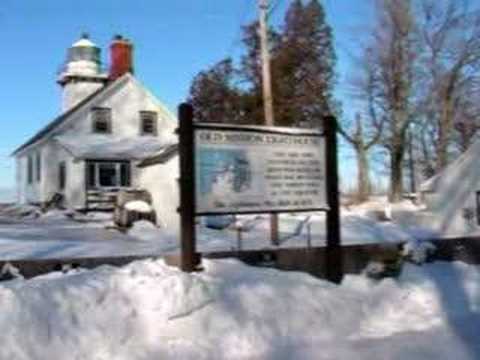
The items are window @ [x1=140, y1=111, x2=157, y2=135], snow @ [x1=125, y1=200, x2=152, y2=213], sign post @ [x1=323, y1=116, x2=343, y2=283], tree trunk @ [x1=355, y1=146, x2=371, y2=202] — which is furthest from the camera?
tree trunk @ [x1=355, y1=146, x2=371, y2=202]

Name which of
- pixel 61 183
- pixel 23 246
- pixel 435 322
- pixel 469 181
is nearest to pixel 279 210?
pixel 435 322

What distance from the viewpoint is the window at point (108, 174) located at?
40.3 m

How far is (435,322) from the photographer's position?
9.62 meters

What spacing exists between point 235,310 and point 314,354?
111 centimetres

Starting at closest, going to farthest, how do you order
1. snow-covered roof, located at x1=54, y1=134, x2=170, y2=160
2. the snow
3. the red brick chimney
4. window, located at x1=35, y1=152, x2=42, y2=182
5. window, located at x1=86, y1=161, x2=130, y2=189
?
the snow, snow-covered roof, located at x1=54, y1=134, x2=170, y2=160, window, located at x1=86, y1=161, x2=130, y2=189, window, located at x1=35, y1=152, x2=42, y2=182, the red brick chimney

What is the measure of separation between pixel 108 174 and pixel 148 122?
4542 mm

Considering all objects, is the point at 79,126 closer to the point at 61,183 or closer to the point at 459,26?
the point at 61,183

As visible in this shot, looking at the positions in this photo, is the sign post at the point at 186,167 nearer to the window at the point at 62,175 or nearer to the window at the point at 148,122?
the window at the point at 62,175

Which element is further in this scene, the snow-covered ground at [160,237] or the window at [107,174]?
the window at [107,174]

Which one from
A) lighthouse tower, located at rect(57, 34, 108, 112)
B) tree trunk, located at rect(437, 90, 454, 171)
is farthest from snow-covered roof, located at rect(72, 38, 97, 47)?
tree trunk, located at rect(437, 90, 454, 171)

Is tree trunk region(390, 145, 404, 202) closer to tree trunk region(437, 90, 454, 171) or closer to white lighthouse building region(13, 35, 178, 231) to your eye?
tree trunk region(437, 90, 454, 171)

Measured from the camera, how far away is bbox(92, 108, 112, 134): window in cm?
4247

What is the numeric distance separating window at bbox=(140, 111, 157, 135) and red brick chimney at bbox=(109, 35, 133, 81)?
2.71 meters

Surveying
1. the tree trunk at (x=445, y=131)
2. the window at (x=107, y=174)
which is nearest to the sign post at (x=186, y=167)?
the window at (x=107, y=174)
